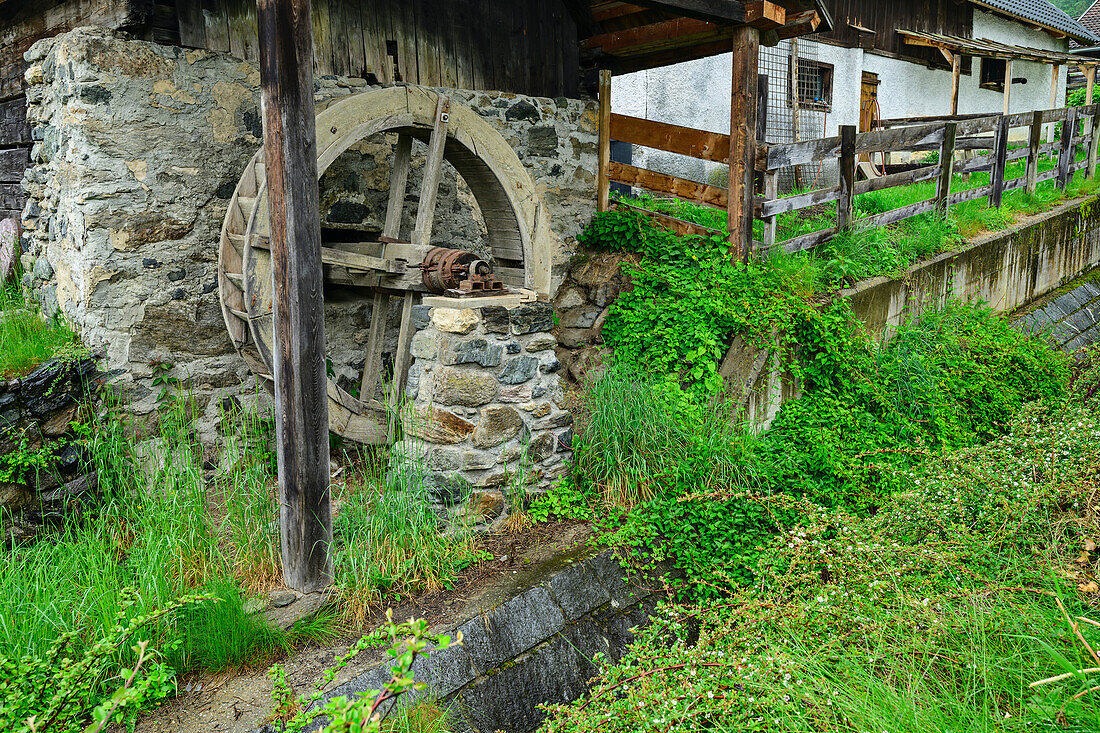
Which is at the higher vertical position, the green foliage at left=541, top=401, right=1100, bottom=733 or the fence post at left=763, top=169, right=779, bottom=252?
the fence post at left=763, top=169, right=779, bottom=252

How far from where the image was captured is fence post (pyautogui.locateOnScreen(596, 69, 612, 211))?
598cm

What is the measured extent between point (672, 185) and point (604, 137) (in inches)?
25.8

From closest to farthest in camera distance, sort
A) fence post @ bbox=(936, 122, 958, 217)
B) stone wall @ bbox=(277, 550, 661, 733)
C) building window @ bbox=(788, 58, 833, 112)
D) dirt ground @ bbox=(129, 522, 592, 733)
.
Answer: dirt ground @ bbox=(129, 522, 592, 733), stone wall @ bbox=(277, 550, 661, 733), fence post @ bbox=(936, 122, 958, 217), building window @ bbox=(788, 58, 833, 112)

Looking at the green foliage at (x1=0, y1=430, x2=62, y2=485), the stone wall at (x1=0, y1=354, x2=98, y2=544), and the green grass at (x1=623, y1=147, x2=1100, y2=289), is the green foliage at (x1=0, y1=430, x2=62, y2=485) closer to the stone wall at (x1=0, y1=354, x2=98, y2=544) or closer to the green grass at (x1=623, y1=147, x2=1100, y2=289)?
the stone wall at (x1=0, y1=354, x2=98, y2=544)

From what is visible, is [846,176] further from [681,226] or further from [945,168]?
[945,168]

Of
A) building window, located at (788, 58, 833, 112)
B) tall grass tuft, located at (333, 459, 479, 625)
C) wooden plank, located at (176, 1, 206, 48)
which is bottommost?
tall grass tuft, located at (333, 459, 479, 625)

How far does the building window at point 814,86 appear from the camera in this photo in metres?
11.3

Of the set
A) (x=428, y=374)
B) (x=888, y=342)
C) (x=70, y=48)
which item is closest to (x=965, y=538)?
(x=428, y=374)

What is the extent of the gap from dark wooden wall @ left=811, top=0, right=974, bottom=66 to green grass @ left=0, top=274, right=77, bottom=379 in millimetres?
10917

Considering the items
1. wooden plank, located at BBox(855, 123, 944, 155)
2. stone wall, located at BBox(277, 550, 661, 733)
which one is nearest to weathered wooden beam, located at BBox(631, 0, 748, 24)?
wooden plank, located at BBox(855, 123, 944, 155)

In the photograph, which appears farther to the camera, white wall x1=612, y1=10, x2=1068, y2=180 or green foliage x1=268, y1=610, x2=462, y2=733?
white wall x1=612, y1=10, x2=1068, y2=180

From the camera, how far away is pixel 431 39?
4965 mm

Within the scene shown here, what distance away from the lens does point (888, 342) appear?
20.1 feet

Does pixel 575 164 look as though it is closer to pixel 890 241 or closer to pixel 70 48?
pixel 890 241
